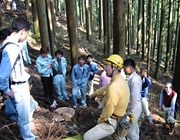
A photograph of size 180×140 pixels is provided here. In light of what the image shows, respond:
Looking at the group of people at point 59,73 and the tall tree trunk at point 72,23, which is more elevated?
the tall tree trunk at point 72,23

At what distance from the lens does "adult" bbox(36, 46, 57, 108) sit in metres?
4.87

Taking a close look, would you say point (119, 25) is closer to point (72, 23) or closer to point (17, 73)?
point (72, 23)

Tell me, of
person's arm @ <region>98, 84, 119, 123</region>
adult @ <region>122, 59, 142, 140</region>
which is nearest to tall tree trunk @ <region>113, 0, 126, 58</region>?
adult @ <region>122, 59, 142, 140</region>

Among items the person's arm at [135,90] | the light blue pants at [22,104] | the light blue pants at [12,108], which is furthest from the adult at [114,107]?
the light blue pants at [12,108]

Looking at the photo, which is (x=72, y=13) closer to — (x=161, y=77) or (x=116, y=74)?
(x=116, y=74)

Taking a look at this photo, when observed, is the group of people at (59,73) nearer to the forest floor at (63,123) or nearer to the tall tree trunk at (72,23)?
the forest floor at (63,123)

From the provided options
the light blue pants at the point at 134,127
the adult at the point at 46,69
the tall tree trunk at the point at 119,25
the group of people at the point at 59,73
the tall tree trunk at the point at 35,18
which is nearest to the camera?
the light blue pants at the point at 134,127

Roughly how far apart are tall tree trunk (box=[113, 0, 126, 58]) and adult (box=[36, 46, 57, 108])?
7.32 ft

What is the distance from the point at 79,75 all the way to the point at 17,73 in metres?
3.01

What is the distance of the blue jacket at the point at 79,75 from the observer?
5473 millimetres

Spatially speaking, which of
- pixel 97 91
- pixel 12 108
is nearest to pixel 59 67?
pixel 12 108

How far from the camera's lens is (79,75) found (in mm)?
5539

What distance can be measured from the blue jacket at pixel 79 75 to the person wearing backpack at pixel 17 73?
274 cm

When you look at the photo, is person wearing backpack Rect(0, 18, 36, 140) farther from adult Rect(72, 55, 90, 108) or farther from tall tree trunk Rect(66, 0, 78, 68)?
tall tree trunk Rect(66, 0, 78, 68)
